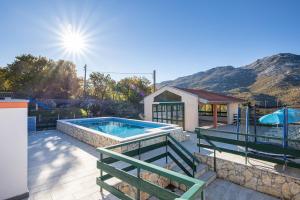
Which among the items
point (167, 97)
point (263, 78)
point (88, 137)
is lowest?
point (88, 137)

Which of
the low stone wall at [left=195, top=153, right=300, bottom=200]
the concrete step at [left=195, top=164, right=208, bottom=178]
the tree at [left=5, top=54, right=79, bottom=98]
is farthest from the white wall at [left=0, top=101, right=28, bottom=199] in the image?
the tree at [left=5, top=54, right=79, bottom=98]

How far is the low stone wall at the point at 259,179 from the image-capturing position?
19.4 ft

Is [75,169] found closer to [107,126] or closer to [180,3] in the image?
[107,126]

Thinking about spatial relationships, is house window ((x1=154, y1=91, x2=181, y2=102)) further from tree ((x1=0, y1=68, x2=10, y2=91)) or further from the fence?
tree ((x1=0, y1=68, x2=10, y2=91))

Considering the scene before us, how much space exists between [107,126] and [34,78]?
56.7ft

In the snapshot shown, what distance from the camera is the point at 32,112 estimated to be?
18.4m

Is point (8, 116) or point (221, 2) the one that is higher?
point (221, 2)

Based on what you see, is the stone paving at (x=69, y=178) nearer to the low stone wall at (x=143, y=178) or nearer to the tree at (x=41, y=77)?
the low stone wall at (x=143, y=178)

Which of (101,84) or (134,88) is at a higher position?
(101,84)

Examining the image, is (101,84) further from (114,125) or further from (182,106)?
(182,106)

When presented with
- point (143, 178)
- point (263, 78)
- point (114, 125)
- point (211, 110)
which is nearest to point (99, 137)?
point (143, 178)

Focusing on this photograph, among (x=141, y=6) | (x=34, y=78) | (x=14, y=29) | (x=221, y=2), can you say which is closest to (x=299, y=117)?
(x=221, y=2)

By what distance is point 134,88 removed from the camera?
29.4 m

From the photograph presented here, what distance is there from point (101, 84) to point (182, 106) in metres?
19.6
